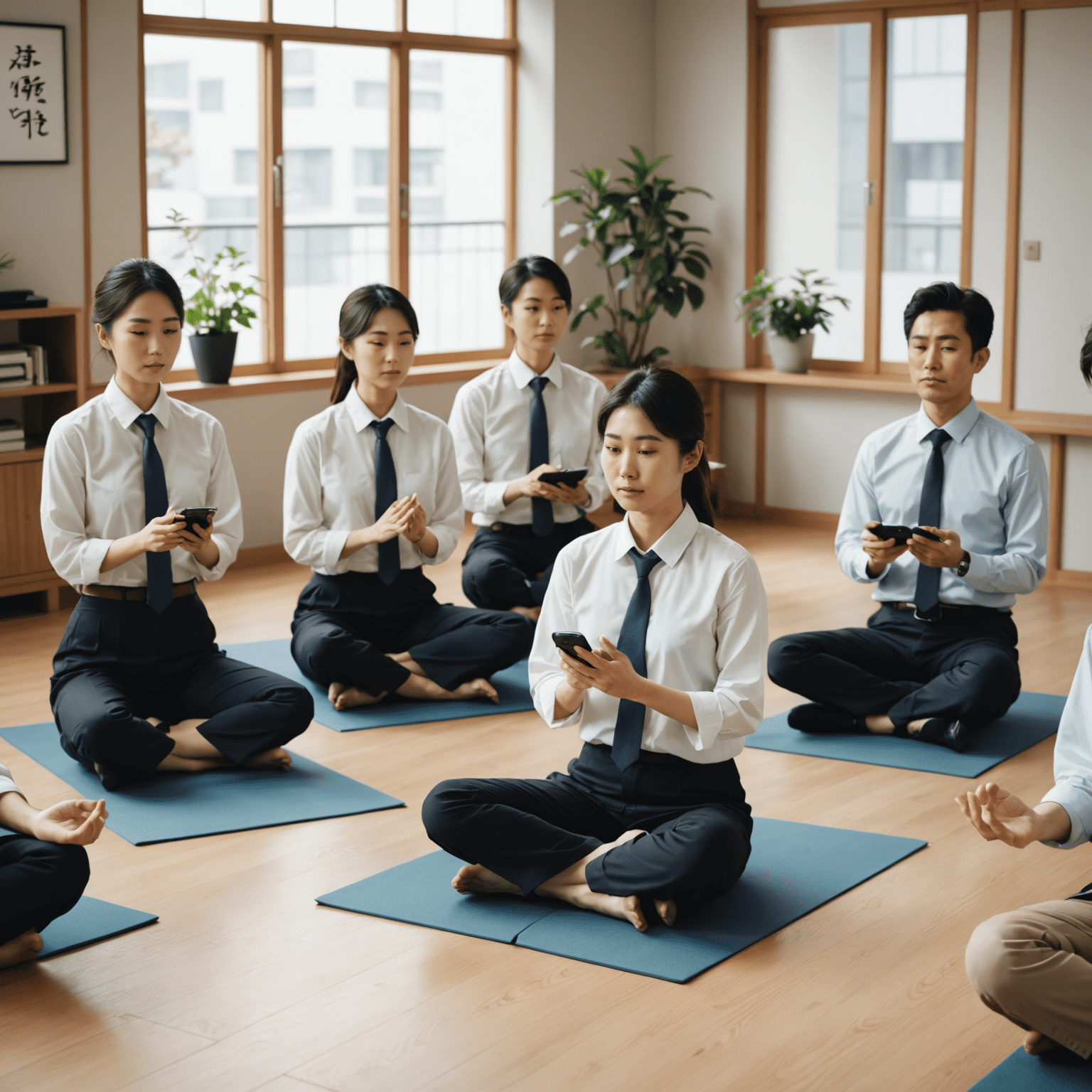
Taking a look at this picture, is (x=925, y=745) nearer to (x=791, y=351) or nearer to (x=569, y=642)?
(x=569, y=642)

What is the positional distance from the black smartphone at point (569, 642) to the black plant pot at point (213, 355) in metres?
3.83

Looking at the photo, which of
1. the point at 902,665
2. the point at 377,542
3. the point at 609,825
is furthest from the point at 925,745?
the point at 377,542

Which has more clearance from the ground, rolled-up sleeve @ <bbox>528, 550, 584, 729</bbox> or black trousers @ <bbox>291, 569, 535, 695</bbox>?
rolled-up sleeve @ <bbox>528, 550, 584, 729</bbox>

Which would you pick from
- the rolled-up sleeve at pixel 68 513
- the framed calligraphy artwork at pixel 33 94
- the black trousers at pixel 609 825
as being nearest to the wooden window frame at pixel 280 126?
the framed calligraphy artwork at pixel 33 94

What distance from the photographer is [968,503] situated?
13.1ft

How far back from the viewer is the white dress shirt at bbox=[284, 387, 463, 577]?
13.9 feet

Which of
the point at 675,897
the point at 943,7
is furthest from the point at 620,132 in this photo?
the point at 675,897

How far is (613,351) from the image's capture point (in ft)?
24.2

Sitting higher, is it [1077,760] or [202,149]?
[202,149]

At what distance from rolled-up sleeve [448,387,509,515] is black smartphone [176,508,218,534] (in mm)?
1514

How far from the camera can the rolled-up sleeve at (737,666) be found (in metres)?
2.69

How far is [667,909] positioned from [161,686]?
5.00 ft

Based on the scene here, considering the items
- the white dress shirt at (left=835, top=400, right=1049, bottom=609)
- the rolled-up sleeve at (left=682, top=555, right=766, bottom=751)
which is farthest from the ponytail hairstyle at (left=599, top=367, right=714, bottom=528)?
the white dress shirt at (left=835, top=400, right=1049, bottom=609)

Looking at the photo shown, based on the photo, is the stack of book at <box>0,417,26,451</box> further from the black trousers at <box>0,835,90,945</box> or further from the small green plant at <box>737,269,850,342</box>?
the small green plant at <box>737,269,850,342</box>
